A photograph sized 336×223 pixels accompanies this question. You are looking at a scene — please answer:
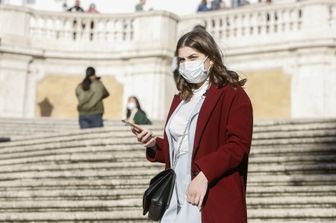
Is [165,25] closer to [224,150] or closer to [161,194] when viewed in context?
[161,194]

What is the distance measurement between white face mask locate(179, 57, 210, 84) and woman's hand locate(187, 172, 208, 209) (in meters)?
0.56

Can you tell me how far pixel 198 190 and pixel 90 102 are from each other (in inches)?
411

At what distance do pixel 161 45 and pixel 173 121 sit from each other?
15.5 meters

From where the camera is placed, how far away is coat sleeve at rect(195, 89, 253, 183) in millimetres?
3848

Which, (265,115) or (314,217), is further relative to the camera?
(265,115)

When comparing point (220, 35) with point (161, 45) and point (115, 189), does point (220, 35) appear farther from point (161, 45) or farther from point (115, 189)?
point (115, 189)

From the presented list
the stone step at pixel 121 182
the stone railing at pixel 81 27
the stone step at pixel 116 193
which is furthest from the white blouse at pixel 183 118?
the stone railing at pixel 81 27

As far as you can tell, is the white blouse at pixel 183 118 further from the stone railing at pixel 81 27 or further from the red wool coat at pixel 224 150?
the stone railing at pixel 81 27

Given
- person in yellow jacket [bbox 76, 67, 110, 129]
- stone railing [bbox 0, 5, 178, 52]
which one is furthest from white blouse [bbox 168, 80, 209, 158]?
stone railing [bbox 0, 5, 178, 52]

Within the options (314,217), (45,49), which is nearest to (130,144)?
(314,217)

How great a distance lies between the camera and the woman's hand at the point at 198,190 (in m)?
3.81

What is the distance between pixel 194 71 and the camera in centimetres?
409

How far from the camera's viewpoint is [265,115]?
742 inches

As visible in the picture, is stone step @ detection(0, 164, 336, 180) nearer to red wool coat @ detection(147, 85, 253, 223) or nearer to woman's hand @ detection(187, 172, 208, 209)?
red wool coat @ detection(147, 85, 253, 223)
